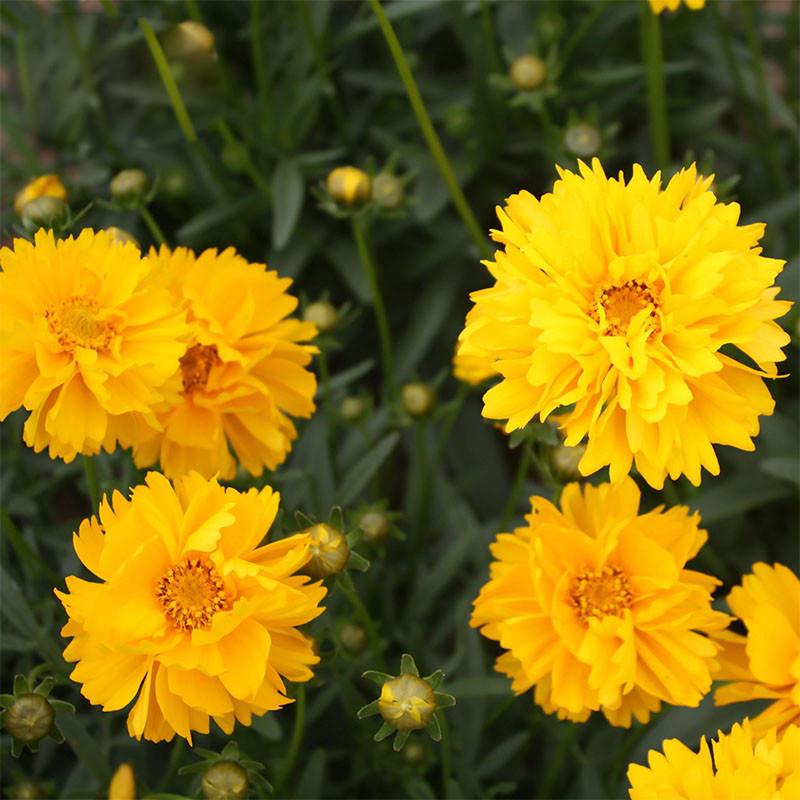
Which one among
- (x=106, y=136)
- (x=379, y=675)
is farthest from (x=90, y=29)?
(x=379, y=675)

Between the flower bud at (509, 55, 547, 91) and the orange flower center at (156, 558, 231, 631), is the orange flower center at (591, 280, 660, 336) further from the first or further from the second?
the flower bud at (509, 55, 547, 91)

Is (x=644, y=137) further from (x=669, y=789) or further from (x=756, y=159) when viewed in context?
(x=669, y=789)

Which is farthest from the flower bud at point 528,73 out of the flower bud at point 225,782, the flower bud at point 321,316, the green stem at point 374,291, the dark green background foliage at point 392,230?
the flower bud at point 225,782

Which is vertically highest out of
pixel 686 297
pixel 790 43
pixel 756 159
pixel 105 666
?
pixel 686 297

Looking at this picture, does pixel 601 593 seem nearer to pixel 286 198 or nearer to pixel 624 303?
pixel 624 303

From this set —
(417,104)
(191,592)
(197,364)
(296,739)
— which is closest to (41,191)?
(197,364)

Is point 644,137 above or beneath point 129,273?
beneath

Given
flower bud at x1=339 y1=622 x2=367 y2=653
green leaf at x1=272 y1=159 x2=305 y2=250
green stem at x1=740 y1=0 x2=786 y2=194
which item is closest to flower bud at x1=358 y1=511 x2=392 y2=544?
flower bud at x1=339 y1=622 x2=367 y2=653
